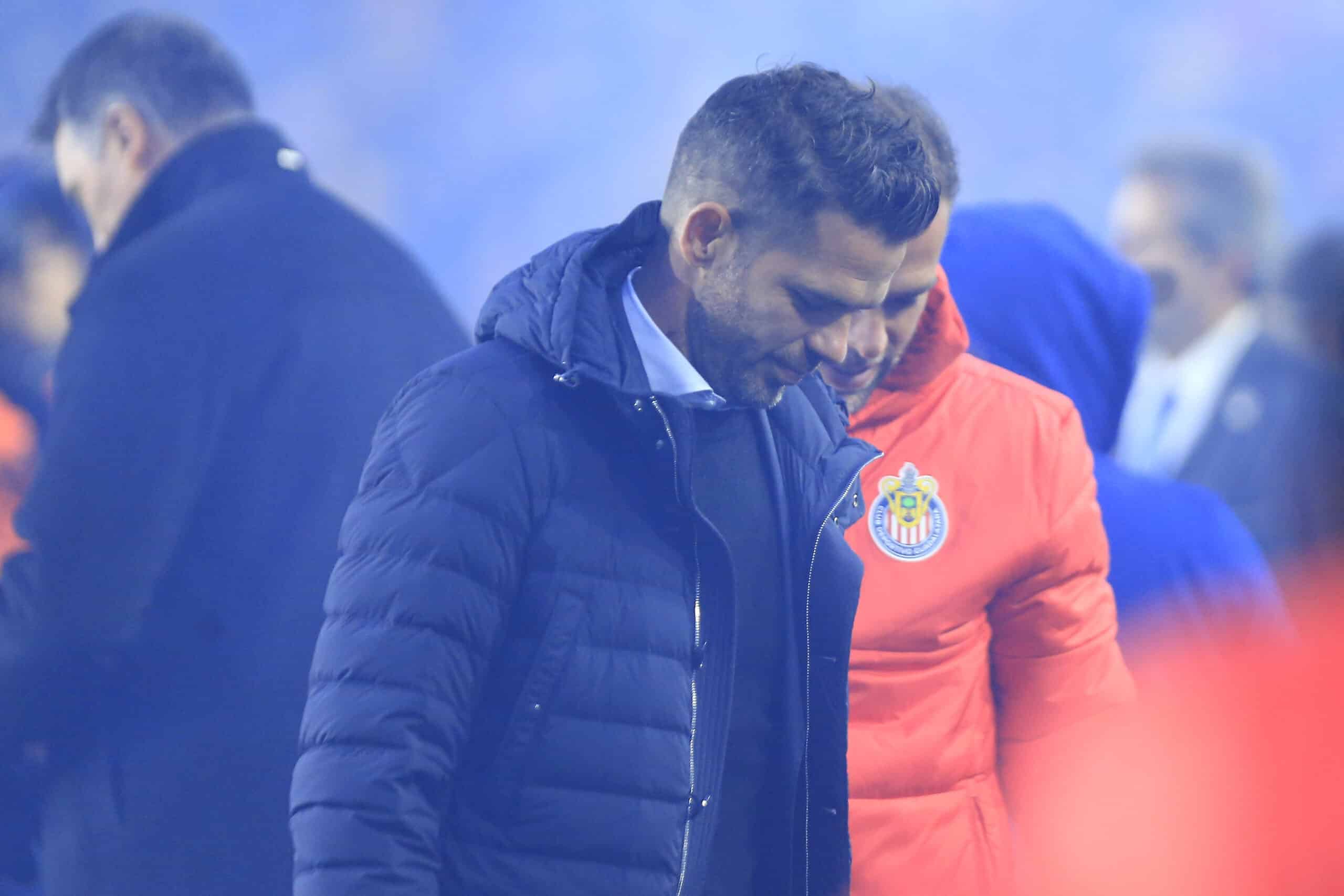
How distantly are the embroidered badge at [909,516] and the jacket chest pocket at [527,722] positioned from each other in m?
0.42

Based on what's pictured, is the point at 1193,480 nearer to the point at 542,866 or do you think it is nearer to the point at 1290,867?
the point at 1290,867

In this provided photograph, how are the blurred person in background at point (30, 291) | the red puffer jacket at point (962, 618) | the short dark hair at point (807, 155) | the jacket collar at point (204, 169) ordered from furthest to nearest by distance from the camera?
the blurred person in background at point (30, 291)
the jacket collar at point (204, 169)
the red puffer jacket at point (962, 618)
the short dark hair at point (807, 155)

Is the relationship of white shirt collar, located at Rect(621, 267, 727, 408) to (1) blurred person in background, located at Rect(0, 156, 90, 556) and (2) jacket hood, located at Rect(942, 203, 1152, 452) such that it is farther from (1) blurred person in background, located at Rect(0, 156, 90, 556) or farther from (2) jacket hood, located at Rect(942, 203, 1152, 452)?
(1) blurred person in background, located at Rect(0, 156, 90, 556)

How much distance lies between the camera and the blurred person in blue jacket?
4.56 ft

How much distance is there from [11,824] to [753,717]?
102 centimetres

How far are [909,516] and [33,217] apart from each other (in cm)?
146

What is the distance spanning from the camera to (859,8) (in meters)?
2.71

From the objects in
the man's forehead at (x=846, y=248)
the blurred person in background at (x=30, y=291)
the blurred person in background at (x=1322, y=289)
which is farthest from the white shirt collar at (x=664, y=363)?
the blurred person in background at (x=1322, y=289)

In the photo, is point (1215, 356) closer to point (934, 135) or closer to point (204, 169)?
point (934, 135)

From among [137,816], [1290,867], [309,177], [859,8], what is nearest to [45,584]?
[137,816]

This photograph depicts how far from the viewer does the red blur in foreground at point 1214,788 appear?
130 centimetres

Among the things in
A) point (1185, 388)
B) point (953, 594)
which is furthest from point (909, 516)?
point (1185, 388)

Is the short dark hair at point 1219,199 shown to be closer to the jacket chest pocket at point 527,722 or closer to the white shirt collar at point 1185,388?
the white shirt collar at point 1185,388

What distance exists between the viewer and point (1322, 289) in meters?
3.01
